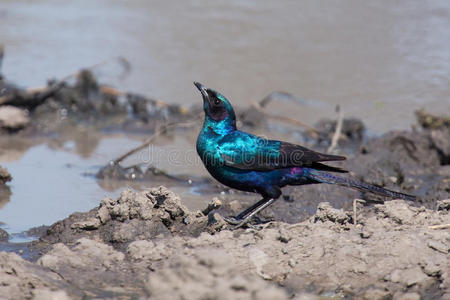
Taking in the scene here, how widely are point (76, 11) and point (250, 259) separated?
10.7 m

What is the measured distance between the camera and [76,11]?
15.1 metres

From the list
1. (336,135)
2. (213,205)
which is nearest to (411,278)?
(213,205)

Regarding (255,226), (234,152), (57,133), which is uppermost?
(234,152)

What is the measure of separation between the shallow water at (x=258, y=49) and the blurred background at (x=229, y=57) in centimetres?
2

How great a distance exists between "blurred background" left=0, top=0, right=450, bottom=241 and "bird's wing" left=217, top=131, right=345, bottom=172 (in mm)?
2724

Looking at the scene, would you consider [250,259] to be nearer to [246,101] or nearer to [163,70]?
[246,101]

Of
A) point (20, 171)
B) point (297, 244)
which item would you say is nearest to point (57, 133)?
point (20, 171)

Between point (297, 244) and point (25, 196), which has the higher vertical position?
point (297, 244)

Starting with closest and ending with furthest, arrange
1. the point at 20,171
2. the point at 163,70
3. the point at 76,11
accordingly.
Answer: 1. the point at 20,171
2. the point at 163,70
3. the point at 76,11

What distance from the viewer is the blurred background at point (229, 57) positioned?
10.3 meters

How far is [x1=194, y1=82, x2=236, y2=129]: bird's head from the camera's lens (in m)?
6.14

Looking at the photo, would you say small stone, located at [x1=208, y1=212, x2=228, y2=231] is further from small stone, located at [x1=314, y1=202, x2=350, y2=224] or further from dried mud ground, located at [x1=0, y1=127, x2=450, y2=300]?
small stone, located at [x1=314, y1=202, x2=350, y2=224]

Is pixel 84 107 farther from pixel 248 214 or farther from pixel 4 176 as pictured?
pixel 248 214

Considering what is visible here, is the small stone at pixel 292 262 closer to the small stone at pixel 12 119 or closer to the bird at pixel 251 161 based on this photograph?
the bird at pixel 251 161
